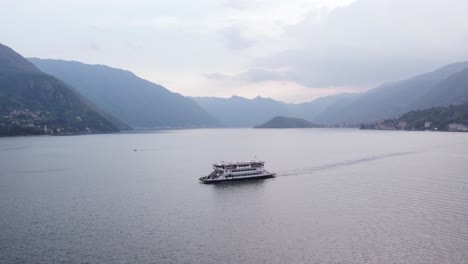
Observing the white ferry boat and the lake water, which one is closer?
the lake water

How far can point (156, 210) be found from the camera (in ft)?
166

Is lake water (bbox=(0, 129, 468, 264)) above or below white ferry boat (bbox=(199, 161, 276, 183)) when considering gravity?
below

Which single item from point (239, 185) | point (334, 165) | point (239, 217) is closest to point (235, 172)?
point (239, 185)

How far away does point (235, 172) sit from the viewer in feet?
245

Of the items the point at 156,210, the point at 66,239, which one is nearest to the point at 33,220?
the point at 66,239

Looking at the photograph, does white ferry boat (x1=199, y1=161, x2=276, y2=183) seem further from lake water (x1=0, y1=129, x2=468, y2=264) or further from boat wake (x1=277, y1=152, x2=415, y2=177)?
boat wake (x1=277, y1=152, x2=415, y2=177)

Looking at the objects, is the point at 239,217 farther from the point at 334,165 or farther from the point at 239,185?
the point at 334,165

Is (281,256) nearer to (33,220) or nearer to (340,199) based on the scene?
(340,199)

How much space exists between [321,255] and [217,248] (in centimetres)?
878

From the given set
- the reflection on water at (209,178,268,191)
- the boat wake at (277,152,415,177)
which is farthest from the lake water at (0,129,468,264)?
the boat wake at (277,152,415,177)

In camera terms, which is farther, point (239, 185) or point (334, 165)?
point (334, 165)

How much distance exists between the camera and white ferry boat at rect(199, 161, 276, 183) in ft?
238

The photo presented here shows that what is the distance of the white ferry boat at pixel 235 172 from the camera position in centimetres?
7269

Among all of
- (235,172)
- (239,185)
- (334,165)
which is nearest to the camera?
(239,185)
